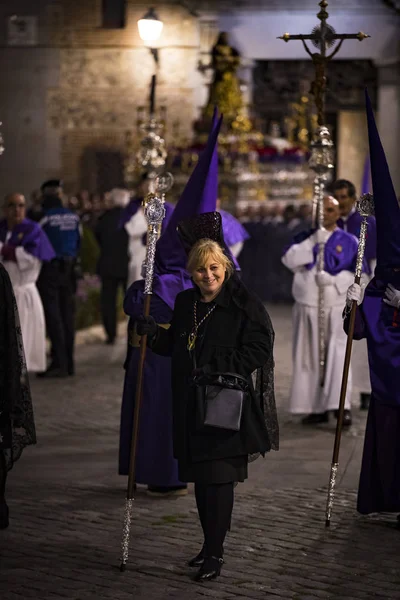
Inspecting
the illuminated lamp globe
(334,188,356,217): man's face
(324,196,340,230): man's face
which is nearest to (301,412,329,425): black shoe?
(324,196,340,230): man's face

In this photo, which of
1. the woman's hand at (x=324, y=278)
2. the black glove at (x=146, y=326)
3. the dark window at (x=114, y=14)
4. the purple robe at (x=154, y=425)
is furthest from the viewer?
the dark window at (x=114, y=14)

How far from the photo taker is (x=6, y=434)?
6672mm

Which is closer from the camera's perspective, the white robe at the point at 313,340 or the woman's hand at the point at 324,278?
the woman's hand at the point at 324,278

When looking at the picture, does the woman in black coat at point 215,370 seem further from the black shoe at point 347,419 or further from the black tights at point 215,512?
the black shoe at point 347,419

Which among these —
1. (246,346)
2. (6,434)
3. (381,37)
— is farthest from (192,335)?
(381,37)

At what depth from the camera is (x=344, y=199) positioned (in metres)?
10.2

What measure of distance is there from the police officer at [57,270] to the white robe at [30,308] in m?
0.37

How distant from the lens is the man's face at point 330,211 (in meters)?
9.71

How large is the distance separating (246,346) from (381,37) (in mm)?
23107

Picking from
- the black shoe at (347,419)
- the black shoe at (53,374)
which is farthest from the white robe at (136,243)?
the black shoe at (347,419)

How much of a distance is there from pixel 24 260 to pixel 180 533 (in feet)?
17.6

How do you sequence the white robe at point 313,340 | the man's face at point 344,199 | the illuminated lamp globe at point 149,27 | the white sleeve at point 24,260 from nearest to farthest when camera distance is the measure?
the white robe at point 313,340 → the man's face at point 344,199 → the white sleeve at point 24,260 → the illuminated lamp globe at point 149,27

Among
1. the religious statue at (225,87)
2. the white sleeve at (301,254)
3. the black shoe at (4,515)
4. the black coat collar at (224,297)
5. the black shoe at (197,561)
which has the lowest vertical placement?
the black shoe at (4,515)

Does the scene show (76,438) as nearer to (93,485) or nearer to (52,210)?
(93,485)
